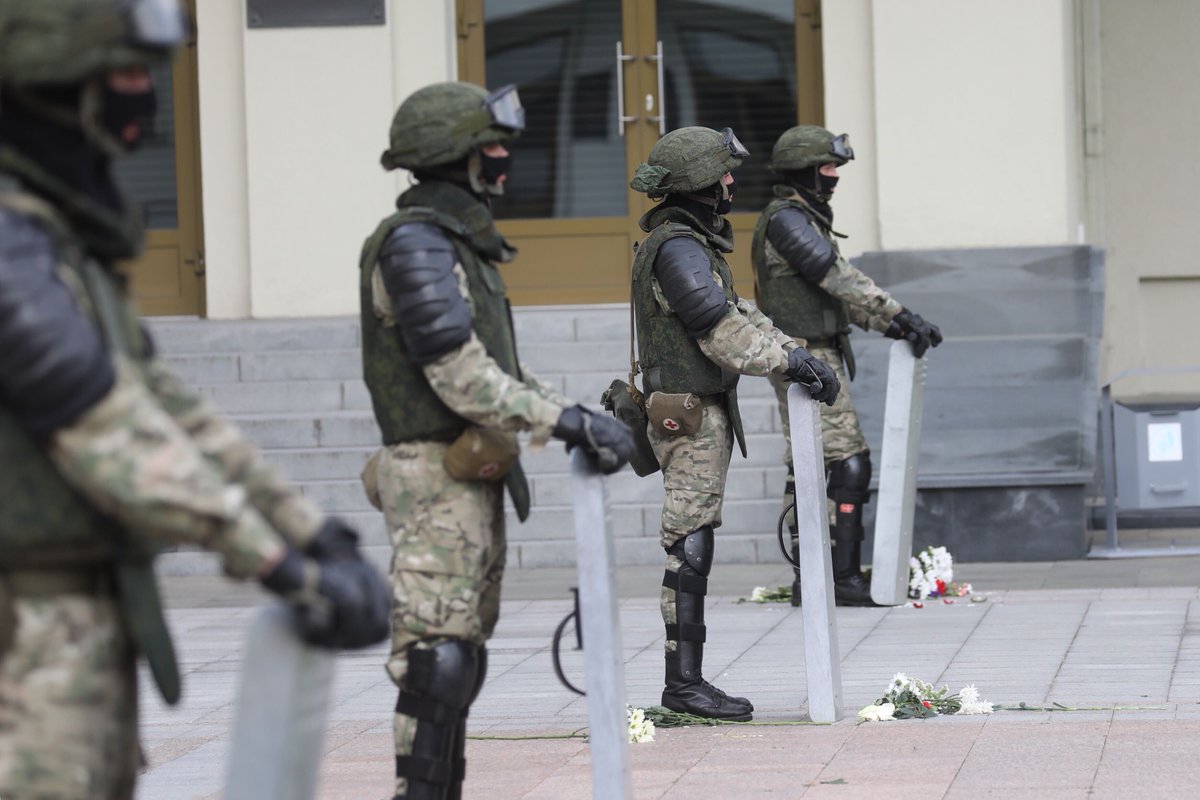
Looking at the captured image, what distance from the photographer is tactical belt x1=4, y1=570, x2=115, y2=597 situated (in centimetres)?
294

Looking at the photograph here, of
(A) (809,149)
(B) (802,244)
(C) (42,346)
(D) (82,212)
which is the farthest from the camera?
(A) (809,149)

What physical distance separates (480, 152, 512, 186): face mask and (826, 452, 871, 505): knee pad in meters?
4.79

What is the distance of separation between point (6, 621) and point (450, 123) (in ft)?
6.63

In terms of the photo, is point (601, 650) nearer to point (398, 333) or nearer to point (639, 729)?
point (398, 333)

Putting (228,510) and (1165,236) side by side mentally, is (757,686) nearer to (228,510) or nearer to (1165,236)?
(228,510)

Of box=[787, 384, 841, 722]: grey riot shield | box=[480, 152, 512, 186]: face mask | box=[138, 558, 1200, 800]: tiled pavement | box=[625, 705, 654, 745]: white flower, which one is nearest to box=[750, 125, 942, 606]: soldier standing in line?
box=[138, 558, 1200, 800]: tiled pavement

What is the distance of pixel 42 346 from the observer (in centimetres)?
275

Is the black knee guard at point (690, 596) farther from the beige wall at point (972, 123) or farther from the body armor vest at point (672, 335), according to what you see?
the beige wall at point (972, 123)

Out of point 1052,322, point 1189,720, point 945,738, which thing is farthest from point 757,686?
point 1052,322

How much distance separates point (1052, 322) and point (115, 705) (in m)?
9.94

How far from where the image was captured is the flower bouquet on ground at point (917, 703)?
6.47 m

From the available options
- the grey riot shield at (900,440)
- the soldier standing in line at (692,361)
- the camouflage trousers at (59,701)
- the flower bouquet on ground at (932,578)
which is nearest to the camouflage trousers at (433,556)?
the camouflage trousers at (59,701)

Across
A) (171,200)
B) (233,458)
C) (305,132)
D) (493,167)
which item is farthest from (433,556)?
(171,200)

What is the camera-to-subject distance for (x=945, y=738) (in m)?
6.12
